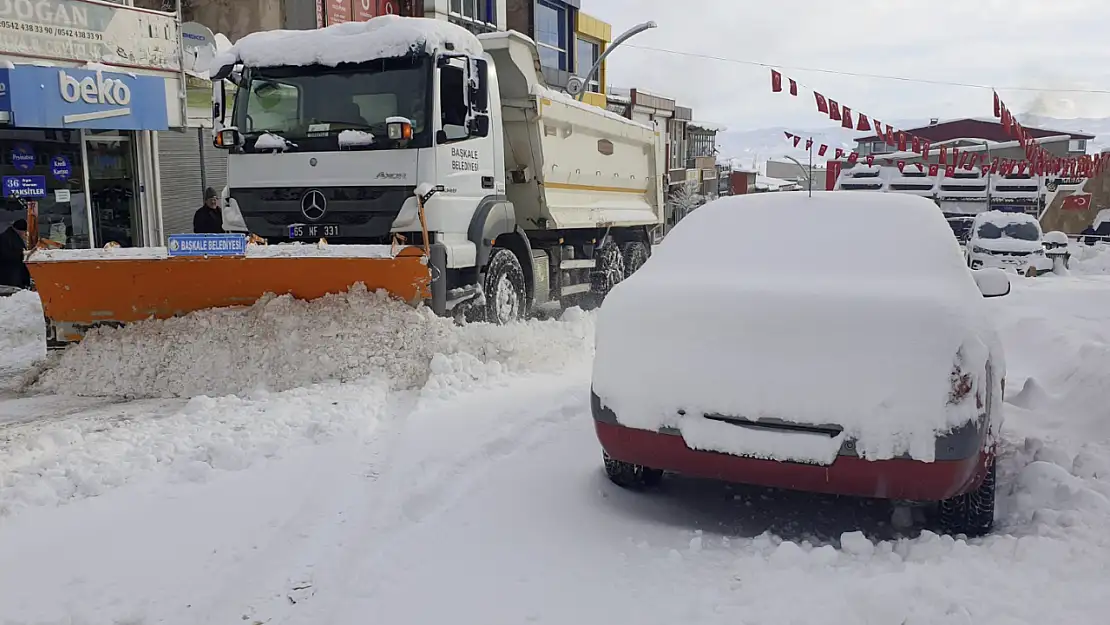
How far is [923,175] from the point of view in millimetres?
31594

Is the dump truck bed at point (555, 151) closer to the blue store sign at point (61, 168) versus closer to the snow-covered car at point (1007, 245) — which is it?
the blue store sign at point (61, 168)

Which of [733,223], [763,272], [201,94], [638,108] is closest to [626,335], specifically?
[763,272]

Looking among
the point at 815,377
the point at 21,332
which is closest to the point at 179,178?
the point at 21,332

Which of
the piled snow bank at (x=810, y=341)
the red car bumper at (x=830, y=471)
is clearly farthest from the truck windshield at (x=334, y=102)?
the red car bumper at (x=830, y=471)

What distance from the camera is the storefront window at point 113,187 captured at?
1422 centimetres

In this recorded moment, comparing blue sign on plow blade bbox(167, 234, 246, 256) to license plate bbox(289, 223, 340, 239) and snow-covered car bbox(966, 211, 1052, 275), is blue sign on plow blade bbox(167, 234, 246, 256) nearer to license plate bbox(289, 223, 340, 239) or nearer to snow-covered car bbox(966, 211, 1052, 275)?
license plate bbox(289, 223, 340, 239)

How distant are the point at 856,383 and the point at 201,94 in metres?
15.0

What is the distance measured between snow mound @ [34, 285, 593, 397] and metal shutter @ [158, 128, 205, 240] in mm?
9086

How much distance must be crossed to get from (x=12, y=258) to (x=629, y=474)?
9.69 meters

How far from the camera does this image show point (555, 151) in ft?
32.7

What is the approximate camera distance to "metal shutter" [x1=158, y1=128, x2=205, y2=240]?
1539 cm

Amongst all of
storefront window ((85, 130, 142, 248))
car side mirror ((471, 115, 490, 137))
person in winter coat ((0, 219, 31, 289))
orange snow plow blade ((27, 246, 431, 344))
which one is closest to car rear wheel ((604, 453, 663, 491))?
orange snow plow blade ((27, 246, 431, 344))

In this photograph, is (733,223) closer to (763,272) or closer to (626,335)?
(763,272)

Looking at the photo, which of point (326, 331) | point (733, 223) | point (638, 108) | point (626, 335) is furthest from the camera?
point (638, 108)
